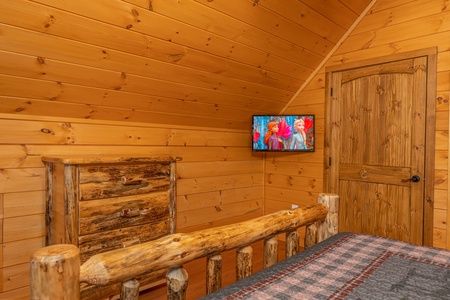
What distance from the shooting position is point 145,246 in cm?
99

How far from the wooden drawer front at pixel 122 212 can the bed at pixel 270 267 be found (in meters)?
1.03

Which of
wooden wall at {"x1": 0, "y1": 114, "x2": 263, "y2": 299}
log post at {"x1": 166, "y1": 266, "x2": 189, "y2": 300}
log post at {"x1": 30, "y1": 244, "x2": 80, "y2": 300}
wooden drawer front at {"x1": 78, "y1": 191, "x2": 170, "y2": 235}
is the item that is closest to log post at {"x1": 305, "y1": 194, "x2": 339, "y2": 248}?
log post at {"x1": 166, "y1": 266, "x2": 189, "y2": 300}

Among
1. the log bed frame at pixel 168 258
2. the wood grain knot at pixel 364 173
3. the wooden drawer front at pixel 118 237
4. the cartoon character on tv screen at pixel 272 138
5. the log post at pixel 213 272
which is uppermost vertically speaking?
the cartoon character on tv screen at pixel 272 138

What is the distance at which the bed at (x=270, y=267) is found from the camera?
2.63ft

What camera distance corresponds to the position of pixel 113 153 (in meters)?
2.59

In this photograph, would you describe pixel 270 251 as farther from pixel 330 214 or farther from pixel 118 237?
pixel 118 237

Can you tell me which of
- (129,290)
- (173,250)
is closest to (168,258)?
(173,250)

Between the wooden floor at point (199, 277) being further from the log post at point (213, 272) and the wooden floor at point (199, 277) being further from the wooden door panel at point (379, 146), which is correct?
the log post at point (213, 272)

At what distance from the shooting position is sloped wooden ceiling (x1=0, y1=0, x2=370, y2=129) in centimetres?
180

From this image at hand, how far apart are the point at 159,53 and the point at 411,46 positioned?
215 cm

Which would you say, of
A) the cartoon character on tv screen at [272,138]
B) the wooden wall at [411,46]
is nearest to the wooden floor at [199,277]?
the wooden wall at [411,46]

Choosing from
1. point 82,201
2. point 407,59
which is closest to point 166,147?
point 82,201

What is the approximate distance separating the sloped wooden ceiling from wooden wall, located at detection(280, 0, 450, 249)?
157mm

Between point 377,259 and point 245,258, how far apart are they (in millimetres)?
574
